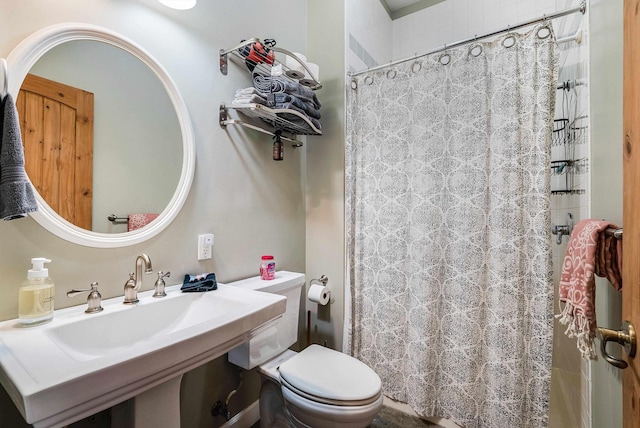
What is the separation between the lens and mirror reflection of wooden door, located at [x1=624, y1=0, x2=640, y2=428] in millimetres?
506

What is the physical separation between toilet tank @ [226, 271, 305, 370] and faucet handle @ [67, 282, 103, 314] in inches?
23.1

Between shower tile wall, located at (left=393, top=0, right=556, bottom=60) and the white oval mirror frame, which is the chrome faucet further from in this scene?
shower tile wall, located at (left=393, top=0, right=556, bottom=60)

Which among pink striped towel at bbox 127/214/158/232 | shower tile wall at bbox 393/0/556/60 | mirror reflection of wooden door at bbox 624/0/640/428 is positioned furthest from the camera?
shower tile wall at bbox 393/0/556/60

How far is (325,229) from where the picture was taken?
1.95 metres

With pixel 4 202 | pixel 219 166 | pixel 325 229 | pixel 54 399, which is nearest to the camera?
pixel 54 399

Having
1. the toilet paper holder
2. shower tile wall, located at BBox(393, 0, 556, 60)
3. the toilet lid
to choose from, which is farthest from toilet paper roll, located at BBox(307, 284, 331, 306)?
shower tile wall, located at BBox(393, 0, 556, 60)

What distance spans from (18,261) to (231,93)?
112cm

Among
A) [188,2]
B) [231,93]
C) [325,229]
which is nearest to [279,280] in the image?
[325,229]

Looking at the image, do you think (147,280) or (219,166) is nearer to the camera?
(147,280)

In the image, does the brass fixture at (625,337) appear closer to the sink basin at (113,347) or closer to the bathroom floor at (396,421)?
the sink basin at (113,347)

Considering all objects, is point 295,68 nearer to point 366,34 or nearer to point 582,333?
point 366,34

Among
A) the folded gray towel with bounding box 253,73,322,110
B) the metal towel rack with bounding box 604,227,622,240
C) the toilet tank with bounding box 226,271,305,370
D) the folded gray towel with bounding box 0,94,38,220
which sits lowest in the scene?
the toilet tank with bounding box 226,271,305,370

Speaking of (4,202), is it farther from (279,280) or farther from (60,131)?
(279,280)

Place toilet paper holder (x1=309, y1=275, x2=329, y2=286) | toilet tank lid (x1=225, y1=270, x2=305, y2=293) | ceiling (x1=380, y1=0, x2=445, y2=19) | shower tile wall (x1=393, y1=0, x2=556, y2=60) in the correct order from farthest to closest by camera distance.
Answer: ceiling (x1=380, y1=0, x2=445, y2=19), shower tile wall (x1=393, y1=0, x2=556, y2=60), toilet paper holder (x1=309, y1=275, x2=329, y2=286), toilet tank lid (x1=225, y1=270, x2=305, y2=293)
